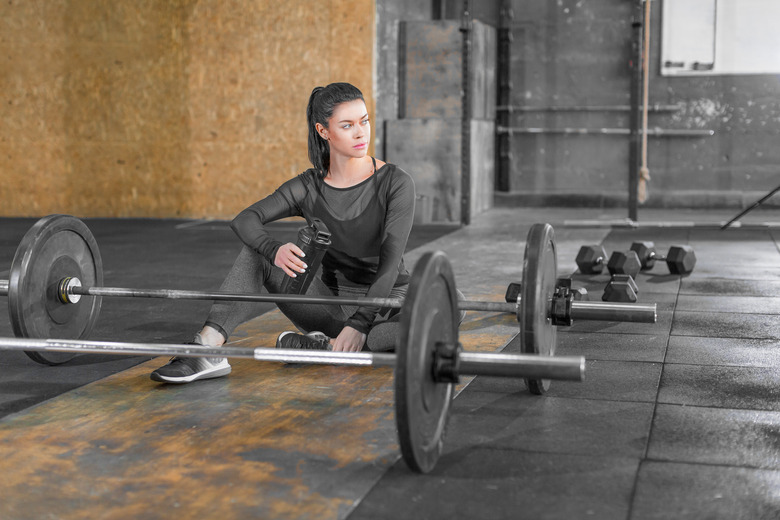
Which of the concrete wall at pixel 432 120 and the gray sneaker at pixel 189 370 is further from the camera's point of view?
the concrete wall at pixel 432 120

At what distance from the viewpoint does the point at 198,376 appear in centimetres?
262

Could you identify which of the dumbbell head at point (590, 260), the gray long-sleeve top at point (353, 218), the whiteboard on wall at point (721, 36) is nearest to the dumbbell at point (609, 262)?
the dumbbell head at point (590, 260)

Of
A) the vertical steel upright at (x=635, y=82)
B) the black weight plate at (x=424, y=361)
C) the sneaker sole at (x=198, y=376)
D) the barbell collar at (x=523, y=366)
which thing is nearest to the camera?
the black weight plate at (x=424, y=361)

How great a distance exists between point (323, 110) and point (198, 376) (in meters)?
0.86

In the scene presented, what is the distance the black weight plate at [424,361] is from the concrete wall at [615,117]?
7.18 meters

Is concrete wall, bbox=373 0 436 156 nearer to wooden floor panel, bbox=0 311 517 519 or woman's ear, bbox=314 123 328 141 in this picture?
woman's ear, bbox=314 123 328 141

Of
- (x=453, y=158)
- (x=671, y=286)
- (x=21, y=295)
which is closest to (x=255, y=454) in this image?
(x=21, y=295)

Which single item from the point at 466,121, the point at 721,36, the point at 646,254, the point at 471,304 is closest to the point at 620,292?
the point at 646,254

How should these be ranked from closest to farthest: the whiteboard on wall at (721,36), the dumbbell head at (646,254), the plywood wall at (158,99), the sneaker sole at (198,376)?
the sneaker sole at (198,376) → the dumbbell head at (646,254) → the plywood wall at (158,99) → the whiteboard on wall at (721,36)

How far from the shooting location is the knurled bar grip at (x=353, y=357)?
188 cm

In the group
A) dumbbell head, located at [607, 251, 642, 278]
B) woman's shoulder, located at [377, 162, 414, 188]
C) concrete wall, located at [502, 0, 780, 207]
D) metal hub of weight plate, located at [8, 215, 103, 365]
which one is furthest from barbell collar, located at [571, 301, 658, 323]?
concrete wall, located at [502, 0, 780, 207]

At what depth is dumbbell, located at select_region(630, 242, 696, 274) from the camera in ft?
15.3

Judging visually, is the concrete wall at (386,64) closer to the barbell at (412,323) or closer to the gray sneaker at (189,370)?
the barbell at (412,323)

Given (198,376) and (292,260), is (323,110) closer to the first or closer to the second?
(292,260)
